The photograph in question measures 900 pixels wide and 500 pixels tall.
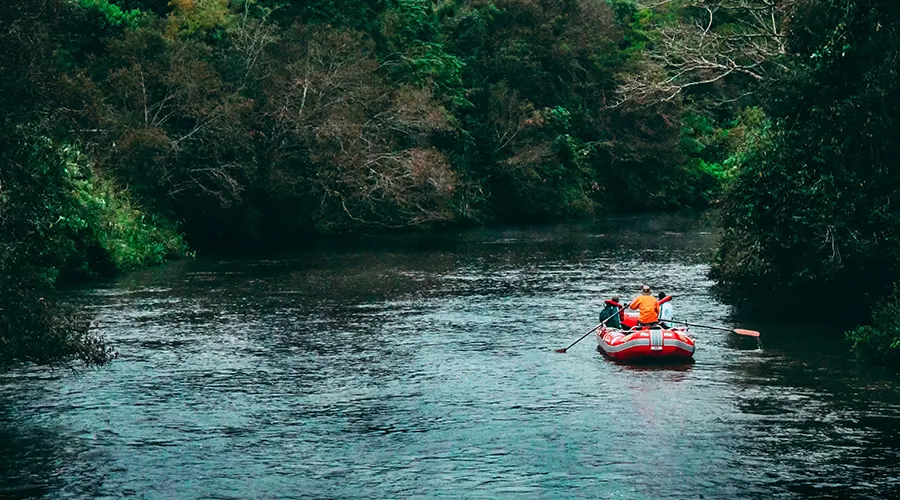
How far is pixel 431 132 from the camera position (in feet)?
207

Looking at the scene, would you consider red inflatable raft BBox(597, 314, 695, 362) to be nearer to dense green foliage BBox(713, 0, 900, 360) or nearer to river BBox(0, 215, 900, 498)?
river BBox(0, 215, 900, 498)

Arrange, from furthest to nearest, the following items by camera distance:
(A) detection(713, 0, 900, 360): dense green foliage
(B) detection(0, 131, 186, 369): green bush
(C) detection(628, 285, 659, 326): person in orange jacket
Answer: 1. (C) detection(628, 285, 659, 326): person in orange jacket
2. (A) detection(713, 0, 900, 360): dense green foliage
3. (B) detection(0, 131, 186, 369): green bush

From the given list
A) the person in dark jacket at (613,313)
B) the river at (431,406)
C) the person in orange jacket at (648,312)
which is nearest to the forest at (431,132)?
the river at (431,406)

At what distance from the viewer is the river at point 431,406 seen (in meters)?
18.4

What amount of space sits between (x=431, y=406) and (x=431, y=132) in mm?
40885

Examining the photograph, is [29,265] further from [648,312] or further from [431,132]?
[431,132]

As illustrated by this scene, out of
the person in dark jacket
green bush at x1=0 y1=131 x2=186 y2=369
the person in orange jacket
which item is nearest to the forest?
green bush at x1=0 y1=131 x2=186 y2=369

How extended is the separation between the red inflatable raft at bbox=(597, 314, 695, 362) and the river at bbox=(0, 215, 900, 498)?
356mm

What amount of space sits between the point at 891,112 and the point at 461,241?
3127cm

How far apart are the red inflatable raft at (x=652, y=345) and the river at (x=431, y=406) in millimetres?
356

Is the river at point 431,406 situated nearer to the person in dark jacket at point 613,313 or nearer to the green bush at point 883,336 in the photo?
the green bush at point 883,336

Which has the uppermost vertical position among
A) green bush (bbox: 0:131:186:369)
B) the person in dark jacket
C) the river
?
green bush (bbox: 0:131:186:369)

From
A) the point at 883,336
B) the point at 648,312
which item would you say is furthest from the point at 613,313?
the point at 883,336

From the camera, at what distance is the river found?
18.4 meters
